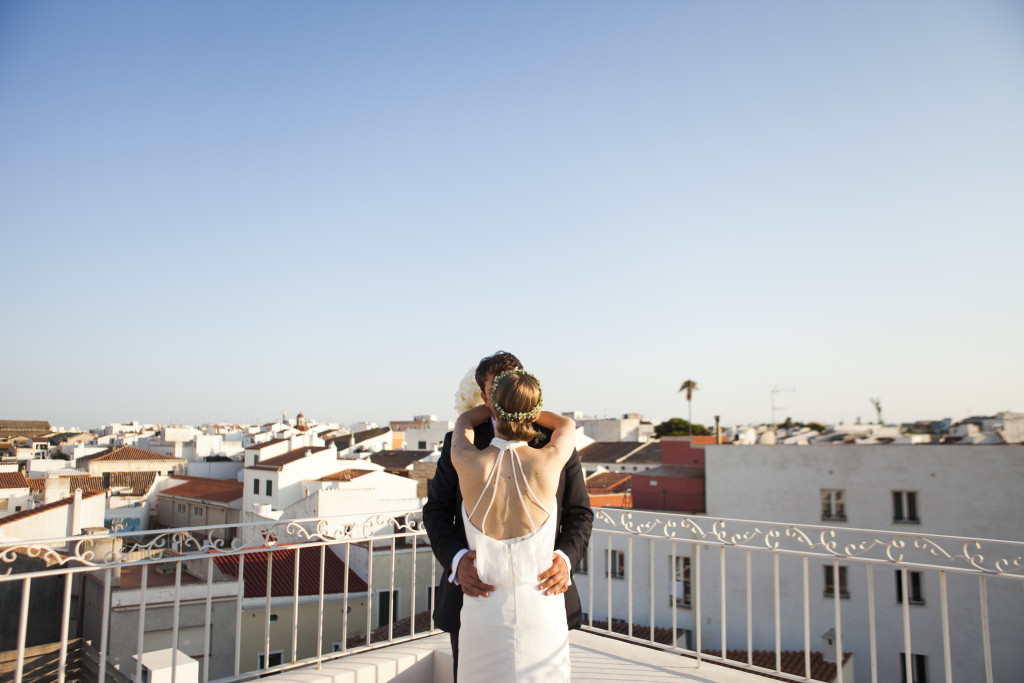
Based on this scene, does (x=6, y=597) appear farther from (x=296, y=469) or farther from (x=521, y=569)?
(x=296, y=469)

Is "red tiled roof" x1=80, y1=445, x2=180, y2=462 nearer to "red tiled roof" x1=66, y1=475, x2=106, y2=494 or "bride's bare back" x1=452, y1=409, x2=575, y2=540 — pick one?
"red tiled roof" x1=66, y1=475, x2=106, y2=494

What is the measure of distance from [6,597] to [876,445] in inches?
878

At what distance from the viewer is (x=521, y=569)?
7.00 ft

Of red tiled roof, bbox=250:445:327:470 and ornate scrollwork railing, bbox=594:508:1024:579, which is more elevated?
ornate scrollwork railing, bbox=594:508:1024:579

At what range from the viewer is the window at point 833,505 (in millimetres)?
21422

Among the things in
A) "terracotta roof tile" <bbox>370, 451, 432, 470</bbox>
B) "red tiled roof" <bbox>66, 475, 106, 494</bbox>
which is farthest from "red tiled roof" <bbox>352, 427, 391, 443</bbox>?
"red tiled roof" <bbox>66, 475, 106, 494</bbox>

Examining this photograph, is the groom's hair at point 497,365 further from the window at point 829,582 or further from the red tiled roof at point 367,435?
the red tiled roof at point 367,435

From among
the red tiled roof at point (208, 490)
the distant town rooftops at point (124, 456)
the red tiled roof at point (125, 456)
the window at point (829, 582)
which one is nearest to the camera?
the window at point (829, 582)

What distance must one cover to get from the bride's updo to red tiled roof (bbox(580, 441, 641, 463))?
35.2 meters

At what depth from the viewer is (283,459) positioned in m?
32.3

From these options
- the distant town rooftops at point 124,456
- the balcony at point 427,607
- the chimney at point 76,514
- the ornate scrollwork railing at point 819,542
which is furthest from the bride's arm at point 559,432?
the distant town rooftops at point 124,456

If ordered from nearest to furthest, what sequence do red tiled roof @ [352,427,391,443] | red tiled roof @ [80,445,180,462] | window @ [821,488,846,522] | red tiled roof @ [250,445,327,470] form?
window @ [821,488,846,522], red tiled roof @ [250,445,327,470], red tiled roof @ [80,445,180,462], red tiled roof @ [352,427,391,443]

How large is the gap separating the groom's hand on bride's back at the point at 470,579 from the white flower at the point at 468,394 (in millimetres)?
722

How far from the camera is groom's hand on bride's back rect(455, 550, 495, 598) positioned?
7.04 feet
